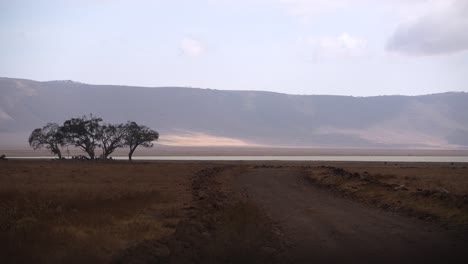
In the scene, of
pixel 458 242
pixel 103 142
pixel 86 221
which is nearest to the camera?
pixel 458 242

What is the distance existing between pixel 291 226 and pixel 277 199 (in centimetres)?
827

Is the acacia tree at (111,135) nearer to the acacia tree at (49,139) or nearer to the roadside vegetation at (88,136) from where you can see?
the roadside vegetation at (88,136)

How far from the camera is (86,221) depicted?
567 inches

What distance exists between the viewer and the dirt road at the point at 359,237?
11.1 m

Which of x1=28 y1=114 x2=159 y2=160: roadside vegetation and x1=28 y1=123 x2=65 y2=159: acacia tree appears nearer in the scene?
x1=28 y1=114 x2=159 y2=160: roadside vegetation

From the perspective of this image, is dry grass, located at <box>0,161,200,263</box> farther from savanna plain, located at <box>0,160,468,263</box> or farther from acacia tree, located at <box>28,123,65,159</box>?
acacia tree, located at <box>28,123,65,159</box>

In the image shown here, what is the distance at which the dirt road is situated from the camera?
11141 millimetres

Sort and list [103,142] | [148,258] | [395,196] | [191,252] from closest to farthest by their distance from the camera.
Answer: [148,258], [191,252], [395,196], [103,142]

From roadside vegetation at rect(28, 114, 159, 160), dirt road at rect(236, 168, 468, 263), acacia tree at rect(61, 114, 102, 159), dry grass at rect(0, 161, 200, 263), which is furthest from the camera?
roadside vegetation at rect(28, 114, 159, 160)

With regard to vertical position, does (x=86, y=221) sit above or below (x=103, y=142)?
below

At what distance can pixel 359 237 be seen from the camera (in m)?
13.4

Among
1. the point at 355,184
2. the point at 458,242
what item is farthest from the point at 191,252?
the point at 355,184

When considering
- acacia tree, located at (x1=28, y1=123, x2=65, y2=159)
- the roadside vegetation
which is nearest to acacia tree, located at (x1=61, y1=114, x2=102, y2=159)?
the roadside vegetation

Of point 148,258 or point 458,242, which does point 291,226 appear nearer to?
point 458,242
